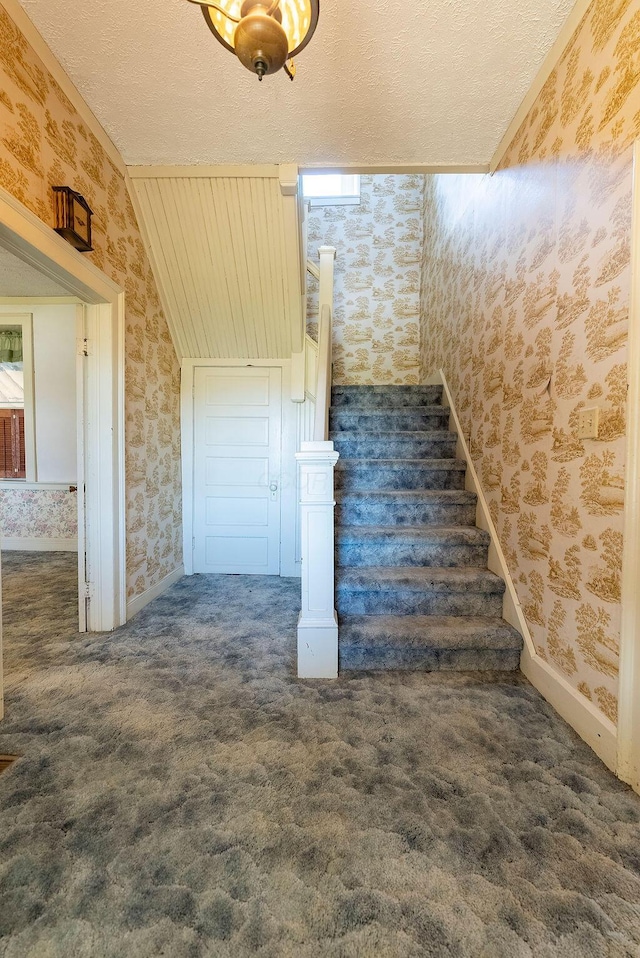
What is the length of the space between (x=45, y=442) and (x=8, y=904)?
4.33 metres

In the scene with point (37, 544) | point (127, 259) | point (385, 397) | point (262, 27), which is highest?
point (127, 259)

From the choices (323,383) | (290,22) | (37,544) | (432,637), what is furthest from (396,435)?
(37,544)

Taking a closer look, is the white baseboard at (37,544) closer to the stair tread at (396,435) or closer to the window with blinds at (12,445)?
the window with blinds at (12,445)

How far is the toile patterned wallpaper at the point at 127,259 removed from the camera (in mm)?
1556

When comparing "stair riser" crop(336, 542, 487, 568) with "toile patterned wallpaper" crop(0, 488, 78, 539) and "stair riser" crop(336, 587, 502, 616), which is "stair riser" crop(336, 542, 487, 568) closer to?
"stair riser" crop(336, 587, 502, 616)

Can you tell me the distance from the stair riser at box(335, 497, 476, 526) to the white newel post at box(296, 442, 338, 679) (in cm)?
73

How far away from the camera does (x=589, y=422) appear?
145 cm

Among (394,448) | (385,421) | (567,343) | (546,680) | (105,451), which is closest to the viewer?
(567,343)

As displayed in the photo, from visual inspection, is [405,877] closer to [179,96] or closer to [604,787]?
[604,787]

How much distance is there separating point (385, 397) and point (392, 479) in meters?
1.06

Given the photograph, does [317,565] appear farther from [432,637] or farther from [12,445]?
[12,445]

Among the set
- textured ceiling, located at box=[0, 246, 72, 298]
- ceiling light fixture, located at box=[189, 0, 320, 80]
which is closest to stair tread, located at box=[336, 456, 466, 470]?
ceiling light fixture, located at box=[189, 0, 320, 80]

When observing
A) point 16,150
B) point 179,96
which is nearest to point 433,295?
point 179,96

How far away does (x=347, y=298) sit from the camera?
4680 mm
